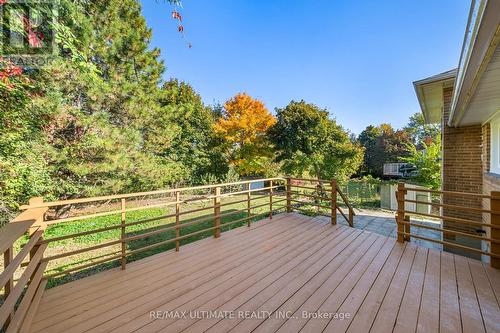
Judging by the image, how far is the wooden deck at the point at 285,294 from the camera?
1.80 metres

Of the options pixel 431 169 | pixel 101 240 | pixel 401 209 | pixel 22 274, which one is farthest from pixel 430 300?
pixel 431 169

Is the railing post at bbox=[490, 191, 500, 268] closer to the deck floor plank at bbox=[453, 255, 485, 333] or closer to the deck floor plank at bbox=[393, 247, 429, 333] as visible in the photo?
the deck floor plank at bbox=[453, 255, 485, 333]

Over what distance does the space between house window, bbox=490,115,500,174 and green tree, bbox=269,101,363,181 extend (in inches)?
306

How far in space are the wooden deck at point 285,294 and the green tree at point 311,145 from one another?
873 centimetres

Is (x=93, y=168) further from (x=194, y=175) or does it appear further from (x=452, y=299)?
(x=452, y=299)

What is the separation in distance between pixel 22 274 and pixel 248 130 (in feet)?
44.0

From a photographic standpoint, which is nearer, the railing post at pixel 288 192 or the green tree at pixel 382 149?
the railing post at pixel 288 192

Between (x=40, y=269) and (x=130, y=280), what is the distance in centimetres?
82

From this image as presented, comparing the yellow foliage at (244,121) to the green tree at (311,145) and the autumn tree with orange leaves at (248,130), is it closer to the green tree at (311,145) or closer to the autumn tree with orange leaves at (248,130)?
the autumn tree with orange leaves at (248,130)

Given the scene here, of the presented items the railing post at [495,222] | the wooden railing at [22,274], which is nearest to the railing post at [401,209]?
the railing post at [495,222]

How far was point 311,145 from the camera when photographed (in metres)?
12.2

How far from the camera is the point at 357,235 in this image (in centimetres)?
400

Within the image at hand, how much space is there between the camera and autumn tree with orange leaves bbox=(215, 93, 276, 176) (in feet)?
46.5

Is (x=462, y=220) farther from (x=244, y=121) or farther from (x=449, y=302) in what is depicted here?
(x=244, y=121)
